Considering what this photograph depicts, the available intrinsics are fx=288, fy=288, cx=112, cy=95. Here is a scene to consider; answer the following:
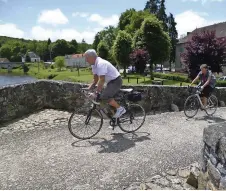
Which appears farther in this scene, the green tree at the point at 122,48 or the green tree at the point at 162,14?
the green tree at the point at 162,14

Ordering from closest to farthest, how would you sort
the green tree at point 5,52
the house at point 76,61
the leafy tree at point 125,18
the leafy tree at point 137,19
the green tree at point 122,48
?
the green tree at point 122,48
the leafy tree at point 137,19
the leafy tree at point 125,18
the house at point 76,61
the green tree at point 5,52

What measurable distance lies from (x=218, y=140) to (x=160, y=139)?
9.32 ft

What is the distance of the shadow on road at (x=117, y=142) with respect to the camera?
542 centimetres

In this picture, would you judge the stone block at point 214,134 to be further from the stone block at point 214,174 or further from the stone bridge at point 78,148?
the stone block at point 214,174

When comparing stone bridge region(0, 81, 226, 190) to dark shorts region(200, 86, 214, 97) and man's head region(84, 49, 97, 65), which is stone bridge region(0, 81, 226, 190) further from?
man's head region(84, 49, 97, 65)

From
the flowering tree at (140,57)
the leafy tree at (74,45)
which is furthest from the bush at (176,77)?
the leafy tree at (74,45)

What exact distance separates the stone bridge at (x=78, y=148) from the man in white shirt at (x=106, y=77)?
77 cm

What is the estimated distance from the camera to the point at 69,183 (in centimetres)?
410

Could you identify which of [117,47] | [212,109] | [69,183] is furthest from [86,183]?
[117,47]

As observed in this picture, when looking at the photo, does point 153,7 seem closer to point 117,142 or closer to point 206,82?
point 206,82

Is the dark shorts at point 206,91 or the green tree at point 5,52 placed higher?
the green tree at point 5,52

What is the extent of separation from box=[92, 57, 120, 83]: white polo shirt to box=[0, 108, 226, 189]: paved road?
51.0 inches

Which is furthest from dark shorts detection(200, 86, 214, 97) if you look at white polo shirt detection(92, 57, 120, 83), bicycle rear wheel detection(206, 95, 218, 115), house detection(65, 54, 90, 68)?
house detection(65, 54, 90, 68)

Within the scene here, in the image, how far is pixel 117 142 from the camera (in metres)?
5.77
